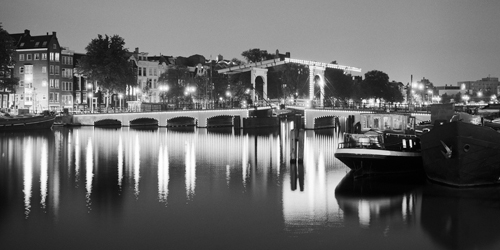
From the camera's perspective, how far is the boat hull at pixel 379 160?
73.3 feet

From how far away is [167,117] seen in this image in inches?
2630

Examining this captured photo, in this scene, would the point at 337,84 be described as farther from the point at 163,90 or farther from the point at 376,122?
the point at 376,122

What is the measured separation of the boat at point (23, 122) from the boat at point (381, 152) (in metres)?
45.2

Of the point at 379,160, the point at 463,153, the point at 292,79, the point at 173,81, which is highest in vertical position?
the point at 292,79

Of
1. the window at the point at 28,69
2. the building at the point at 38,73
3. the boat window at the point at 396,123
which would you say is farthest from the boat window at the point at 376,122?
the window at the point at 28,69

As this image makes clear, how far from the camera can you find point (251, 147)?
39812mm

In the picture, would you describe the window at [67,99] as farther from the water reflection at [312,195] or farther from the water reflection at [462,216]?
the water reflection at [462,216]

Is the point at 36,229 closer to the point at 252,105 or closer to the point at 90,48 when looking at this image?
the point at 252,105

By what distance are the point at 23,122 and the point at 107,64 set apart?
49.1 ft

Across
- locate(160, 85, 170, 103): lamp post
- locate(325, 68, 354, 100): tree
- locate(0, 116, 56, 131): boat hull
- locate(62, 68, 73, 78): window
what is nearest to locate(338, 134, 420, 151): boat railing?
→ locate(0, 116, 56, 131): boat hull

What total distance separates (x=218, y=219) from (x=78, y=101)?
71.3 meters

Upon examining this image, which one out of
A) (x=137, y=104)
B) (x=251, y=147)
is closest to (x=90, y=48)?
(x=137, y=104)

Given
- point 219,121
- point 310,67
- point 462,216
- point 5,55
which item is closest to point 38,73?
point 5,55

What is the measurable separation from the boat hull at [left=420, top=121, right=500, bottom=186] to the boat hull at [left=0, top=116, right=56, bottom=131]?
4968 cm
